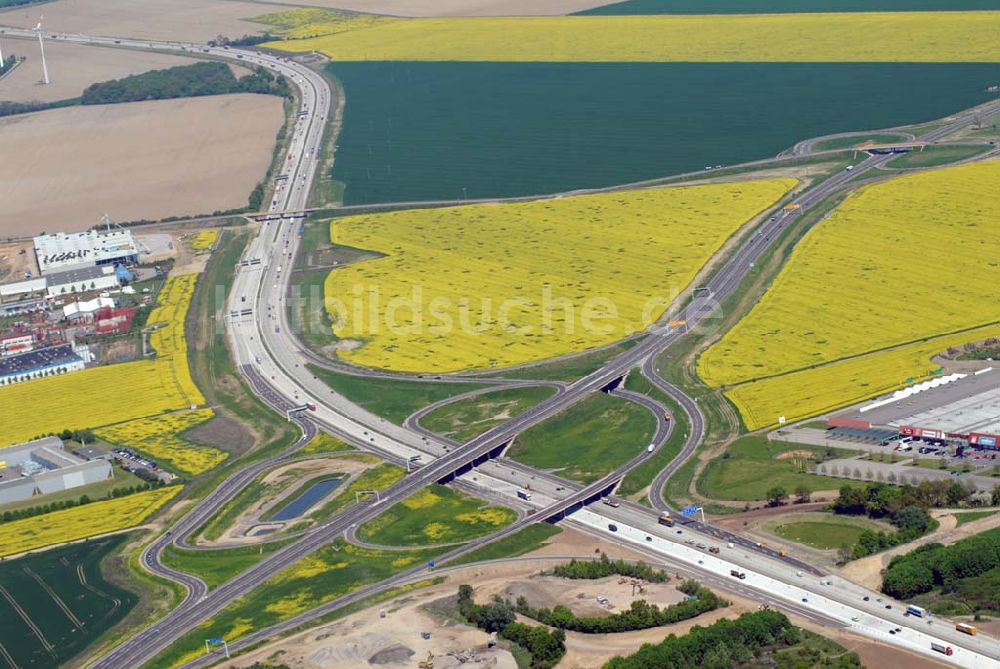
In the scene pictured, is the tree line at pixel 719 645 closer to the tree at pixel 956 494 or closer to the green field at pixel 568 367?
the tree at pixel 956 494

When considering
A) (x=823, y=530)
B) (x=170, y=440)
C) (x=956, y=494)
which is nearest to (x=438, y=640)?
(x=823, y=530)

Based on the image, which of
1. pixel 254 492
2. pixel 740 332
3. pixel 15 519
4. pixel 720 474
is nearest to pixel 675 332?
pixel 740 332

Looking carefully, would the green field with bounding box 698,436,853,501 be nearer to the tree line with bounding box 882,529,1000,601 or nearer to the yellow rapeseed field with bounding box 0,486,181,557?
the tree line with bounding box 882,529,1000,601

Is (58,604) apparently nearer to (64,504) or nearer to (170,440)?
(64,504)

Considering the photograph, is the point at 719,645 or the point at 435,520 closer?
the point at 719,645

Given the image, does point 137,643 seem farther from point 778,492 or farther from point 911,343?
point 911,343

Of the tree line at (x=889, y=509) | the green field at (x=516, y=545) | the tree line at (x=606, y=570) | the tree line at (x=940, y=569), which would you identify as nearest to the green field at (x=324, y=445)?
the green field at (x=516, y=545)

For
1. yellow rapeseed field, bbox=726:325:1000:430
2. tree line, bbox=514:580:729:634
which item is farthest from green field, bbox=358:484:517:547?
yellow rapeseed field, bbox=726:325:1000:430
